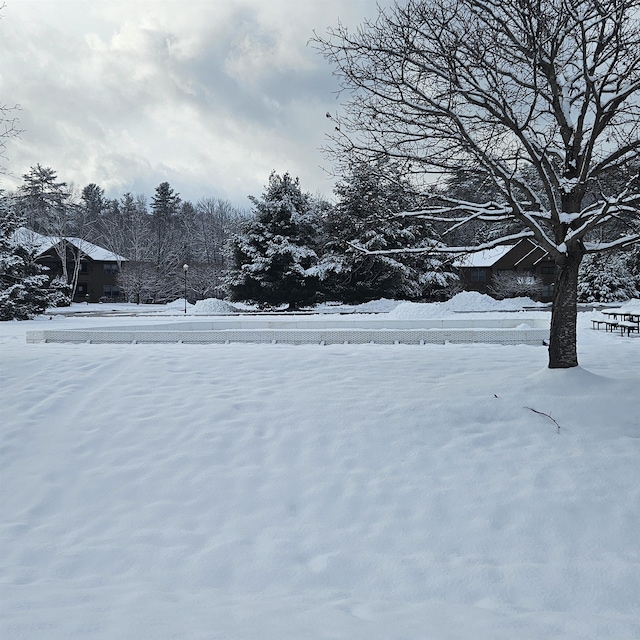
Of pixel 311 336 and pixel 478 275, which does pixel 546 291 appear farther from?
pixel 311 336

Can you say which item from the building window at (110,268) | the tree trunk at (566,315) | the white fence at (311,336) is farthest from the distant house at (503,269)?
the building window at (110,268)

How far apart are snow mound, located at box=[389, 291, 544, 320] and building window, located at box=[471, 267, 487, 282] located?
10.7 meters

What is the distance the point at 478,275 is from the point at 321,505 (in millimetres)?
47460

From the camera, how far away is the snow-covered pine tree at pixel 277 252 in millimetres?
33375

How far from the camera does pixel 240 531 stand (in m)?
5.05

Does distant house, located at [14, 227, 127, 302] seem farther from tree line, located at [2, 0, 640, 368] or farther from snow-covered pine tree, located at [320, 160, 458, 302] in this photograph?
tree line, located at [2, 0, 640, 368]

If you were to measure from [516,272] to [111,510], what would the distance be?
45.0 m

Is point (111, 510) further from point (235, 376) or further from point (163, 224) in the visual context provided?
point (163, 224)

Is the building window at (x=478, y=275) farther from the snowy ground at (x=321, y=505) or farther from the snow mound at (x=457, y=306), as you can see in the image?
the snowy ground at (x=321, y=505)

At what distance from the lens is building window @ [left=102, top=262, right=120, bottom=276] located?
188 ft

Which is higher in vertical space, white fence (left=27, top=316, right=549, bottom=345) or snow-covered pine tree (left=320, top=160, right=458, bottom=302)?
snow-covered pine tree (left=320, top=160, right=458, bottom=302)

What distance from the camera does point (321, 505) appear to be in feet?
17.9

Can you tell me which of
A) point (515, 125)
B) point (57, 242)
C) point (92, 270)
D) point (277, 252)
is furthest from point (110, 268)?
point (515, 125)

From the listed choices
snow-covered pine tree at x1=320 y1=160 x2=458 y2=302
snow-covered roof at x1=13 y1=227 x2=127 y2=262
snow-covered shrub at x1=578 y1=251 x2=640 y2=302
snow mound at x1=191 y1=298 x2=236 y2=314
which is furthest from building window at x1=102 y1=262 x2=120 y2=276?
snow-covered shrub at x1=578 y1=251 x2=640 y2=302
